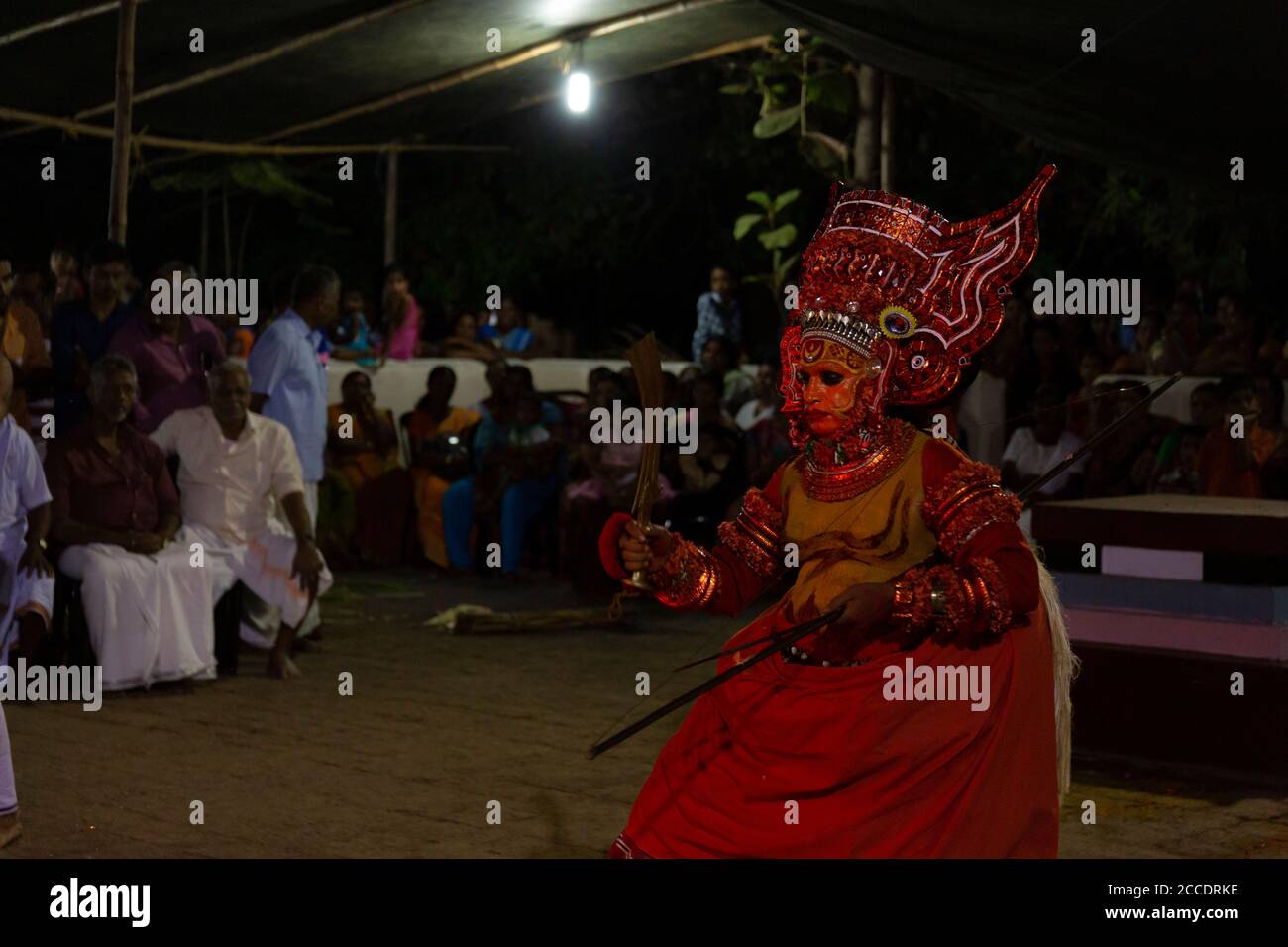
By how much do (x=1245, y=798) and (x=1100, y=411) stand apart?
4.05m

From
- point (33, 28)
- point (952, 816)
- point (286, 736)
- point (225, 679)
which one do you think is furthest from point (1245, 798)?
point (33, 28)

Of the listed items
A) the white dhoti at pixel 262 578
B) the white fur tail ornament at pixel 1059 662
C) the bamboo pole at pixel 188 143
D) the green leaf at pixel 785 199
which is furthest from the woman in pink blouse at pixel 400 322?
the white fur tail ornament at pixel 1059 662

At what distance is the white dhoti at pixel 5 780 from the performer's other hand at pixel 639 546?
2.27m

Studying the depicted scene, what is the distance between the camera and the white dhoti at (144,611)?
792 centimetres

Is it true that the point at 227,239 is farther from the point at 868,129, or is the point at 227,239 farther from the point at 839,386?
the point at 839,386

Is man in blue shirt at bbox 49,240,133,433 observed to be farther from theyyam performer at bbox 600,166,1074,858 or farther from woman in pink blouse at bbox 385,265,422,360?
theyyam performer at bbox 600,166,1074,858

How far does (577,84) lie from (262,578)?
14.0ft

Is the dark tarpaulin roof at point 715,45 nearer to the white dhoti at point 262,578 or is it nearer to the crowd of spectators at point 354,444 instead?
the crowd of spectators at point 354,444

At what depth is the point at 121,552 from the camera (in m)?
8.07

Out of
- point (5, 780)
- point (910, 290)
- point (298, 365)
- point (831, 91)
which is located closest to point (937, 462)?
point (910, 290)

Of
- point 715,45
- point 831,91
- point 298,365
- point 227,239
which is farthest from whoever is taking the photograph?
point 227,239

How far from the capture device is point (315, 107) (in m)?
12.6

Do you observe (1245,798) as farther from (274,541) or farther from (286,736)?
A: (274,541)

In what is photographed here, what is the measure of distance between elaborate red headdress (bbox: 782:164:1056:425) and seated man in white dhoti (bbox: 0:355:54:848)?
3.25 metres
